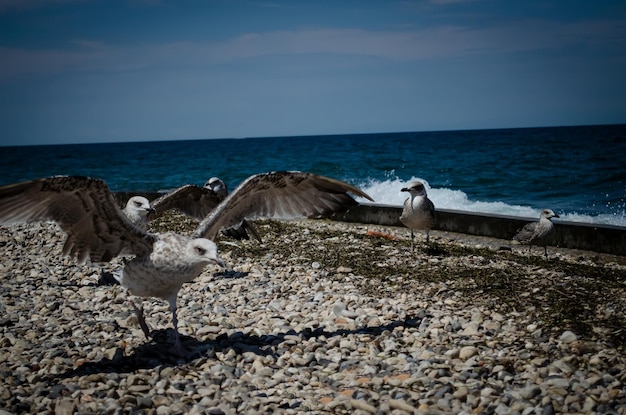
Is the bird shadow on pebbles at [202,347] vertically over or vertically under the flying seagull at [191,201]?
under

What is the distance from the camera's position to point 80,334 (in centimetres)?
526

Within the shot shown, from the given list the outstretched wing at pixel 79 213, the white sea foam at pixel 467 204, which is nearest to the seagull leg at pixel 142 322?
the outstretched wing at pixel 79 213

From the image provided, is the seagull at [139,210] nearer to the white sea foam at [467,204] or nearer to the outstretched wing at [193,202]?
the outstretched wing at [193,202]

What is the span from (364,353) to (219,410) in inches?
52.4

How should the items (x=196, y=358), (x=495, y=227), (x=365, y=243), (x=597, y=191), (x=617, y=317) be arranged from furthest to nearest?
(x=597, y=191), (x=495, y=227), (x=365, y=243), (x=617, y=317), (x=196, y=358)

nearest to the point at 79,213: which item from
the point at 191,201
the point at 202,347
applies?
the point at 202,347

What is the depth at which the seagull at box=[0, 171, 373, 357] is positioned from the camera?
4.44m

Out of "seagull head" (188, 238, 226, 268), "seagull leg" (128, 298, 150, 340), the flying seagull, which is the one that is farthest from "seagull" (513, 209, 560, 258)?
"seagull leg" (128, 298, 150, 340)

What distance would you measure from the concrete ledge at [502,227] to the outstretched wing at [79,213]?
6426mm

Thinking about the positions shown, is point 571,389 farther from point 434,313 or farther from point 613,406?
point 434,313

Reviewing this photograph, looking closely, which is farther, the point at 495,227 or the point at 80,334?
the point at 495,227

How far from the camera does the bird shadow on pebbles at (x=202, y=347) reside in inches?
182

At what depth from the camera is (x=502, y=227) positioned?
383 inches

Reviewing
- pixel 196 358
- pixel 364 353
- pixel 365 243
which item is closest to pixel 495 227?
pixel 365 243
